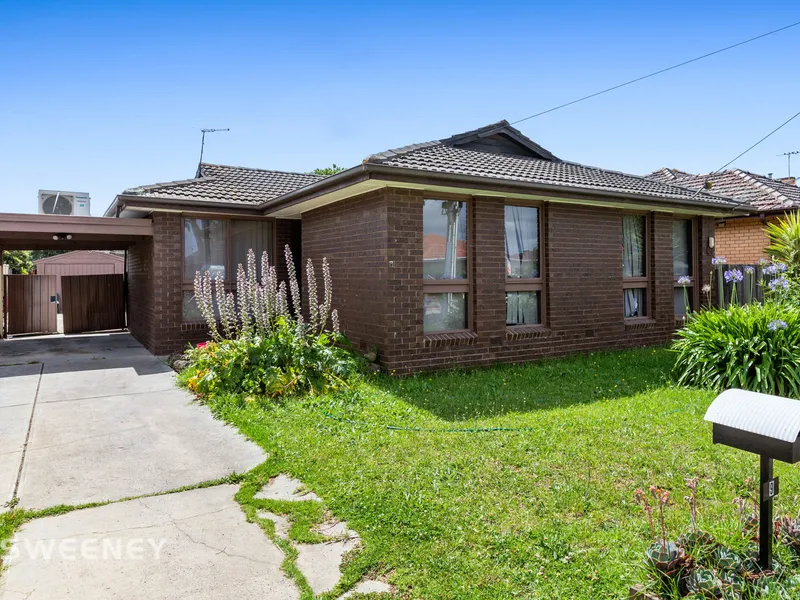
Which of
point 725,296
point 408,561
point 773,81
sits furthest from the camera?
point 773,81

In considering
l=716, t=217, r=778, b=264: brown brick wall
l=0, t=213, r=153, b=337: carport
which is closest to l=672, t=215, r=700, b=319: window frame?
l=716, t=217, r=778, b=264: brown brick wall

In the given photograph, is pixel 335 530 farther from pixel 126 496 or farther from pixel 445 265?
pixel 445 265

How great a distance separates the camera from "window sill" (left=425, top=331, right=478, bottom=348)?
26.7ft

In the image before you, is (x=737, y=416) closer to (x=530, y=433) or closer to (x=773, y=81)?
(x=530, y=433)

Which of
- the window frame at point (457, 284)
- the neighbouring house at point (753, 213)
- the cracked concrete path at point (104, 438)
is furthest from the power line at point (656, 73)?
the cracked concrete path at point (104, 438)

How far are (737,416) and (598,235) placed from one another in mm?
7920

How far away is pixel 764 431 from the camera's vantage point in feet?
7.55

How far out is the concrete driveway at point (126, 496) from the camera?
9.85 ft

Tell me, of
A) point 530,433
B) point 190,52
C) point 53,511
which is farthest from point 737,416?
point 190,52

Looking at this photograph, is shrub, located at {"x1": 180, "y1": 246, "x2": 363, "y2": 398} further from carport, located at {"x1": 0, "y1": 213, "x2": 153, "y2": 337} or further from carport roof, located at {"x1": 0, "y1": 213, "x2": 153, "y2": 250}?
carport, located at {"x1": 0, "y1": 213, "x2": 153, "y2": 337}

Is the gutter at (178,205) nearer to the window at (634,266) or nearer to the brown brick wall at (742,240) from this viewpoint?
the window at (634,266)

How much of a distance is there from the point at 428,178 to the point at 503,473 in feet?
14.6

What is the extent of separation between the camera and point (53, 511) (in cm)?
387

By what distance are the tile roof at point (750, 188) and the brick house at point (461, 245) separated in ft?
14.1
